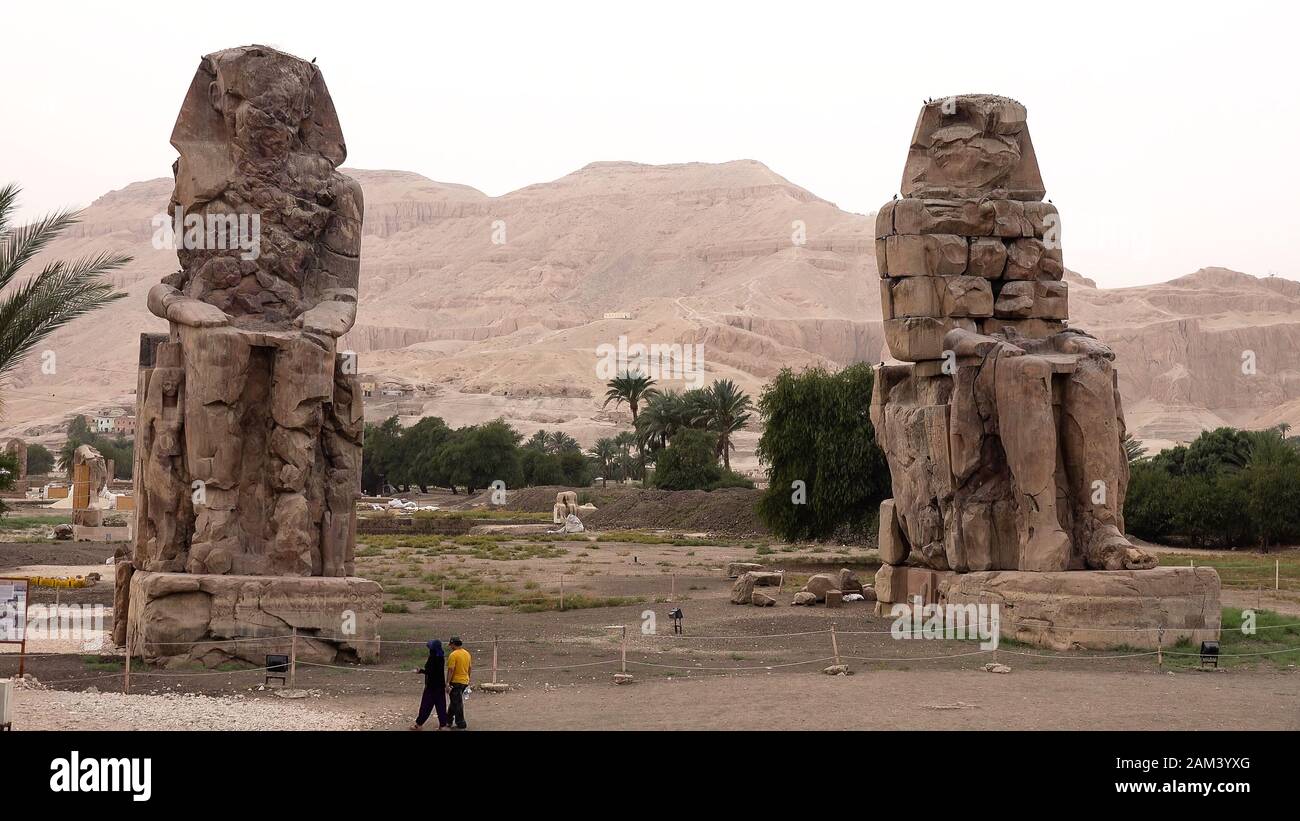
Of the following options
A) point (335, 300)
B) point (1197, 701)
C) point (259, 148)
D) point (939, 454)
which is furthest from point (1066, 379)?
point (259, 148)

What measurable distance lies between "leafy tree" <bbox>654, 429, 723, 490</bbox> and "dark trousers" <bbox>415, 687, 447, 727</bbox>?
39.3m

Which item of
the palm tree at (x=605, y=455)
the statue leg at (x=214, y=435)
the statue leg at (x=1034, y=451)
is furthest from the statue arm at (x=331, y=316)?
the palm tree at (x=605, y=455)

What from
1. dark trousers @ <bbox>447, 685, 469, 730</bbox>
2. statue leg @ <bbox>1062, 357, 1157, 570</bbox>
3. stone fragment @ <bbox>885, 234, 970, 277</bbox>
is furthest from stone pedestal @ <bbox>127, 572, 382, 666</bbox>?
stone fragment @ <bbox>885, 234, 970, 277</bbox>

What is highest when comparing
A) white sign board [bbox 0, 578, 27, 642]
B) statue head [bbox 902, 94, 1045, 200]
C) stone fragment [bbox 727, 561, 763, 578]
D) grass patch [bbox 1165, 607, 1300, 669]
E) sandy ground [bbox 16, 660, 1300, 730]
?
statue head [bbox 902, 94, 1045, 200]

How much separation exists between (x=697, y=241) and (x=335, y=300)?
185529mm

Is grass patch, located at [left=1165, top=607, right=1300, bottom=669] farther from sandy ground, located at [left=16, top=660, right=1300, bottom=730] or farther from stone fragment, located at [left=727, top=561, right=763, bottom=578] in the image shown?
stone fragment, located at [left=727, top=561, right=763, bottom=578]

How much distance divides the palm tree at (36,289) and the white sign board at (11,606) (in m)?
3.96

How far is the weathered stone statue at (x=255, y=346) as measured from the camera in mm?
12438

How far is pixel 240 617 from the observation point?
11883 mm

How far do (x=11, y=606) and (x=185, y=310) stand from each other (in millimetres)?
2953

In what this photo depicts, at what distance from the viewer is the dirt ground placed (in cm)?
983

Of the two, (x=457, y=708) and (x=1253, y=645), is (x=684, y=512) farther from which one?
(x=457, y=708)

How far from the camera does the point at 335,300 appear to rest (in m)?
13.5

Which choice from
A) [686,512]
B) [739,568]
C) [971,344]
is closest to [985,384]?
[971,344]
